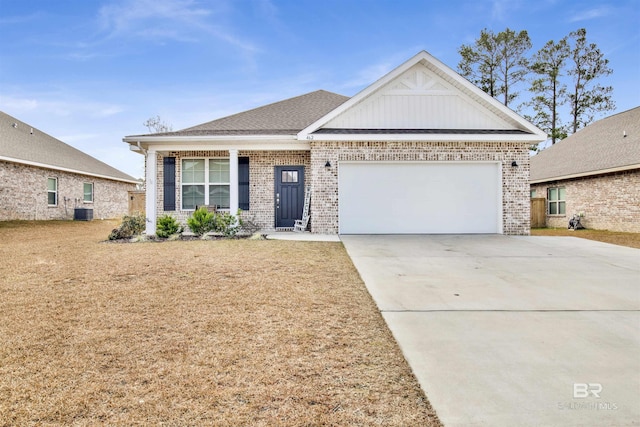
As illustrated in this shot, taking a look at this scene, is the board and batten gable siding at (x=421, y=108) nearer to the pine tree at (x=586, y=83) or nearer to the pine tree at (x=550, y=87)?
the pine tree at (x=550, y=87)

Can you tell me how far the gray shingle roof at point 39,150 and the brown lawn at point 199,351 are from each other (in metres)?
13.6

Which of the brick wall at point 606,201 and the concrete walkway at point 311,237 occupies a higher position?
the brick wall at point 606,201

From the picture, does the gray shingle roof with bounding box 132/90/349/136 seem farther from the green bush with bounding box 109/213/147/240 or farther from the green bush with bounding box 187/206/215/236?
the green bush with bounding box 109/213/147/240

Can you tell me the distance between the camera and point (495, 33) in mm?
26547

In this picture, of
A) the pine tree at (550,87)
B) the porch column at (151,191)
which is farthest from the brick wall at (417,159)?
the pine tree at (550,87)

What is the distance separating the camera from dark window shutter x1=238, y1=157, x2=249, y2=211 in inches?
477

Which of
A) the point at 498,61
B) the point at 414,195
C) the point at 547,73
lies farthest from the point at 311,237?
the point at 547,73

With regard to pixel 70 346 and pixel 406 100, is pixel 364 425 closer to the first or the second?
pixel 70 346

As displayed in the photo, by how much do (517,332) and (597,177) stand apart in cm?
1490

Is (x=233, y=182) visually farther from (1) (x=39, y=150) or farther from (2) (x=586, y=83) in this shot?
(2) (x=586, y=83)

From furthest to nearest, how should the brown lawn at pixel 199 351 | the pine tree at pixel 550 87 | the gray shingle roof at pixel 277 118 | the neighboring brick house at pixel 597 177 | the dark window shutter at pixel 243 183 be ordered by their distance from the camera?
the pine tree at pixel 550 87 < the neighboring brick house at pixel 597 177 < the dark window shutter at pixel 243 183 < the gray shingle roof at pixel 277 118 < the brown lawn at pixel 199 351

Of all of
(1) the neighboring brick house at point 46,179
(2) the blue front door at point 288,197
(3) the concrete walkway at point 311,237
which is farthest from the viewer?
(1) the neighboring brick house at point 46,179

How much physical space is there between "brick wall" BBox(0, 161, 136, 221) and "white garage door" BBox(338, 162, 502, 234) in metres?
14.5

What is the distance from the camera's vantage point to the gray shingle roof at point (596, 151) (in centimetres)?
1425
